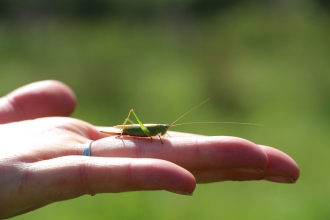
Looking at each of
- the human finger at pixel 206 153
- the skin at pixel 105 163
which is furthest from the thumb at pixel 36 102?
the human finger at pixel 206 153

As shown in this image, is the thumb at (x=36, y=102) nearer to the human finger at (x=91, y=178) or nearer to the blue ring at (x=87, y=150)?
the blue ring at (x=87, y=150)

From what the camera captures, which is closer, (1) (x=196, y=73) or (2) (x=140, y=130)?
(2) (x=140, y=130)

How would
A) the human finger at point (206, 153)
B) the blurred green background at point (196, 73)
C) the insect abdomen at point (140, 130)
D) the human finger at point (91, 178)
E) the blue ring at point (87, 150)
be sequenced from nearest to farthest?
the human finger at point (91, 178) → the human finger at point (206, 153) → the blue ring at point (87, 150) → the insect abdomen at point (140, 130) → the blurred green background at point (196, 73)

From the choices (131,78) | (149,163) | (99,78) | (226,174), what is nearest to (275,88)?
(131,78)

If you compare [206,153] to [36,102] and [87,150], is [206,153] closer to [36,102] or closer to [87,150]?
[87,150]

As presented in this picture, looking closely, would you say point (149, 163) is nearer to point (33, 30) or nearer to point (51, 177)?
point (51, 177)

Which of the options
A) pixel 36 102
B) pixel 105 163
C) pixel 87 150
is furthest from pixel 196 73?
pixel 105 163

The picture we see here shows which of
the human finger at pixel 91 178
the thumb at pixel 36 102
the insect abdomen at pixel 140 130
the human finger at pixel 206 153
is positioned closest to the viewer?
the human finger at pixel 91 178

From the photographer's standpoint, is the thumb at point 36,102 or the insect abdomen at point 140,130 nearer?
the insect abdomen at point 140,130
